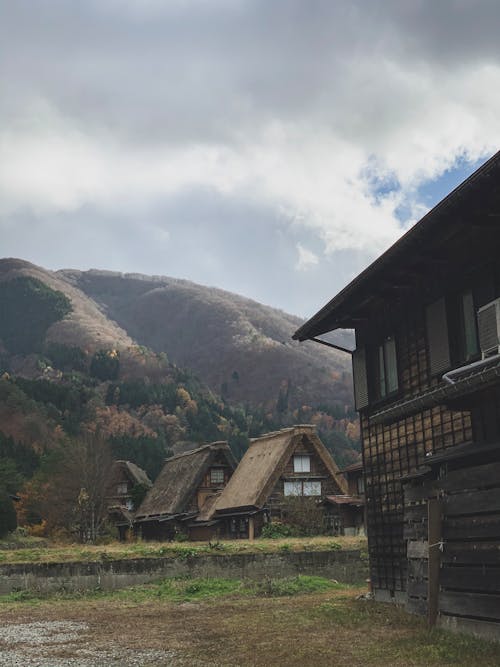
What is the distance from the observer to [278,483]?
135 ft

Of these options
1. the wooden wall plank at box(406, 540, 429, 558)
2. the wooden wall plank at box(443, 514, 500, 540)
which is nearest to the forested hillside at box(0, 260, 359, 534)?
the wooden wall plank at box(406, 540, 429, 558)

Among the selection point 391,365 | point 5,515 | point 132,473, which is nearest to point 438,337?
point 391,365

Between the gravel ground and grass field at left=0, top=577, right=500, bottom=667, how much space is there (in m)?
0.02

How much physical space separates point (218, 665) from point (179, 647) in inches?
80.1

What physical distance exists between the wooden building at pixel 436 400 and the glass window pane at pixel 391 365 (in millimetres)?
49

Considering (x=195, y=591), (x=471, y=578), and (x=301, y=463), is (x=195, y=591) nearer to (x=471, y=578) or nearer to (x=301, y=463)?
(x=471, y=578)

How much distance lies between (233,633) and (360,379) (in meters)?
8.37

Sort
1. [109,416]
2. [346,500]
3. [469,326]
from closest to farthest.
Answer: [469,326] < [346,500] < [109,416]

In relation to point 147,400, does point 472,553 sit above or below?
below

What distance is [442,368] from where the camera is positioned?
49.0 feet

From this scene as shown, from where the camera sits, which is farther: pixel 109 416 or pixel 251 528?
pixel 109 416

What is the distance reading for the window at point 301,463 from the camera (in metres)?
41.9

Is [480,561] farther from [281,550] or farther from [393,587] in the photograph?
[281,550]

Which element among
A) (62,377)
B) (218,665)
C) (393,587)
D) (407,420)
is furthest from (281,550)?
(62,377)
